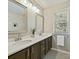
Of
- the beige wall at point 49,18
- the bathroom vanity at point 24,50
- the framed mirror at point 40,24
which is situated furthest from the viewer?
the framed mirror at point 40,24

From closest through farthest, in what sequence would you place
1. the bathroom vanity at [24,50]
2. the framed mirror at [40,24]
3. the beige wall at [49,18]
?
1. the bathroom vanity at [24,50]
2. the beige wall at [49,18]
3. the framed mirror at [40,24]

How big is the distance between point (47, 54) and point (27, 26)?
3.23 ft

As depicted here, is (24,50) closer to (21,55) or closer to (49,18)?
(21,55)

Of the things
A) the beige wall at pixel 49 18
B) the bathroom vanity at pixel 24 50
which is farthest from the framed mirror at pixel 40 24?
the bathroom vanity at pixel 24 50

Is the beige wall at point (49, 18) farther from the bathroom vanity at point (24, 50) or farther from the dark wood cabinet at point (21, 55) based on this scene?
the dark wood cabinet at point (21, 55)

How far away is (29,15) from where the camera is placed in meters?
3.11

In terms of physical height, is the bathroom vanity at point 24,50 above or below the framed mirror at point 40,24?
below

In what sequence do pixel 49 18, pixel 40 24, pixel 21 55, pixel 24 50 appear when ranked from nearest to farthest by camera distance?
pixel 21 55 < pixel 24 50 < pixel 49 18 < pixel 40 24

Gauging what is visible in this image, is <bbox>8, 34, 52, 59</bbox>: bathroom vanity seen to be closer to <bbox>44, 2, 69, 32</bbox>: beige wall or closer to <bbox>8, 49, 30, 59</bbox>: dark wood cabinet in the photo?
<bbox>8, 49, 30, 59</bbox>: dark wood cabinet

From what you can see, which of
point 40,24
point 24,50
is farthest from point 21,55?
point 40,24

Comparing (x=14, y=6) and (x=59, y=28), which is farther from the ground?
(x=14, y=6)

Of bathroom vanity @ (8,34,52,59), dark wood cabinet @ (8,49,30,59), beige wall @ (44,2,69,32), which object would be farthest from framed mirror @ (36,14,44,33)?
dark wood cabinet @ (8,49,30,59)
